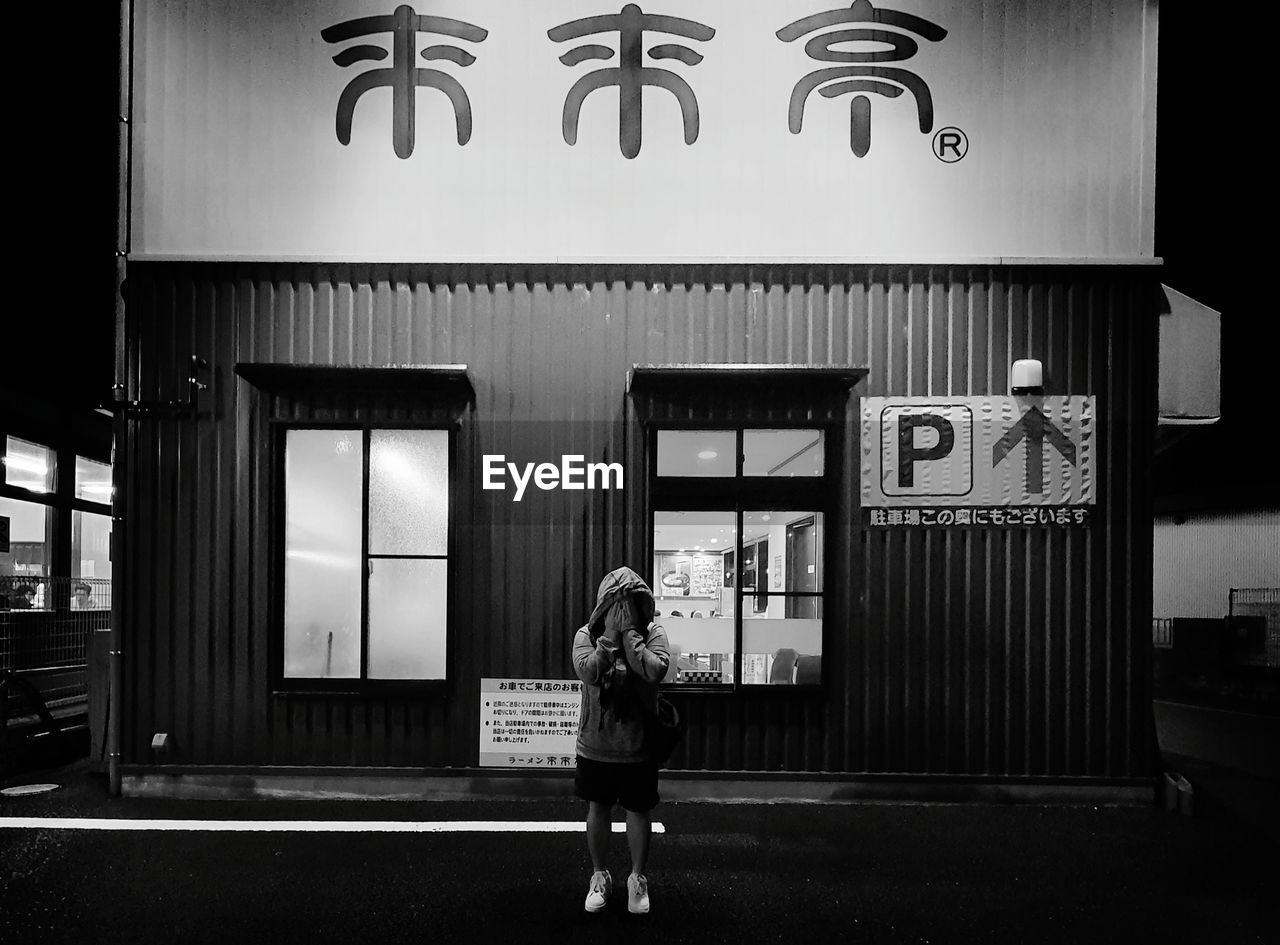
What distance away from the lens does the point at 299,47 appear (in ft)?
24.5

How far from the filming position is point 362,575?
7.41 meters

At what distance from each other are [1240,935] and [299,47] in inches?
387

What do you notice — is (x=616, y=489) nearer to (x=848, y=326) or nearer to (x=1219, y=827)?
(x=848, y=326)

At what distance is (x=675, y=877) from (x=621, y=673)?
5.70ft

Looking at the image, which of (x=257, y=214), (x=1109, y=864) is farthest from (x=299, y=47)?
(x=1109, y=864)

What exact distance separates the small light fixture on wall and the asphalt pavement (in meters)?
3.71

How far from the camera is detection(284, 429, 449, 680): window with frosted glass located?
7371mm

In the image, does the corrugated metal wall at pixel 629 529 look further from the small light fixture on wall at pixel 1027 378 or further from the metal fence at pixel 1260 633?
the metal fence at pixel 1260 633

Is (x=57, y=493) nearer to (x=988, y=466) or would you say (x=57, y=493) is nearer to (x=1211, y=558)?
(x=988, y=466)

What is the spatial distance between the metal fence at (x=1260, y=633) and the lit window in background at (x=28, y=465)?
22336 millimetres

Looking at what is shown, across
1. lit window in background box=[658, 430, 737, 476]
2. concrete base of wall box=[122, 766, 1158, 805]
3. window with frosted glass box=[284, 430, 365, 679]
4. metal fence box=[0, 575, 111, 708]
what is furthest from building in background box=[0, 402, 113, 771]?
lit window in background box=[658, 430, 737, 476]

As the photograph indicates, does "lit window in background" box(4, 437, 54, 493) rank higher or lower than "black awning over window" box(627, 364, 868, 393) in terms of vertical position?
lower

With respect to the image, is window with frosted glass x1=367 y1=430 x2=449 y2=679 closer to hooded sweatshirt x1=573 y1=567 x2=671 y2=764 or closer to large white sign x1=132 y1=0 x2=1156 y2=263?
large white sign x1=132 y1=0 x2=1156 y2=263

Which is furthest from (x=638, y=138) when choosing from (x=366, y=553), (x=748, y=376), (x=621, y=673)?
(x=621, y=673)
